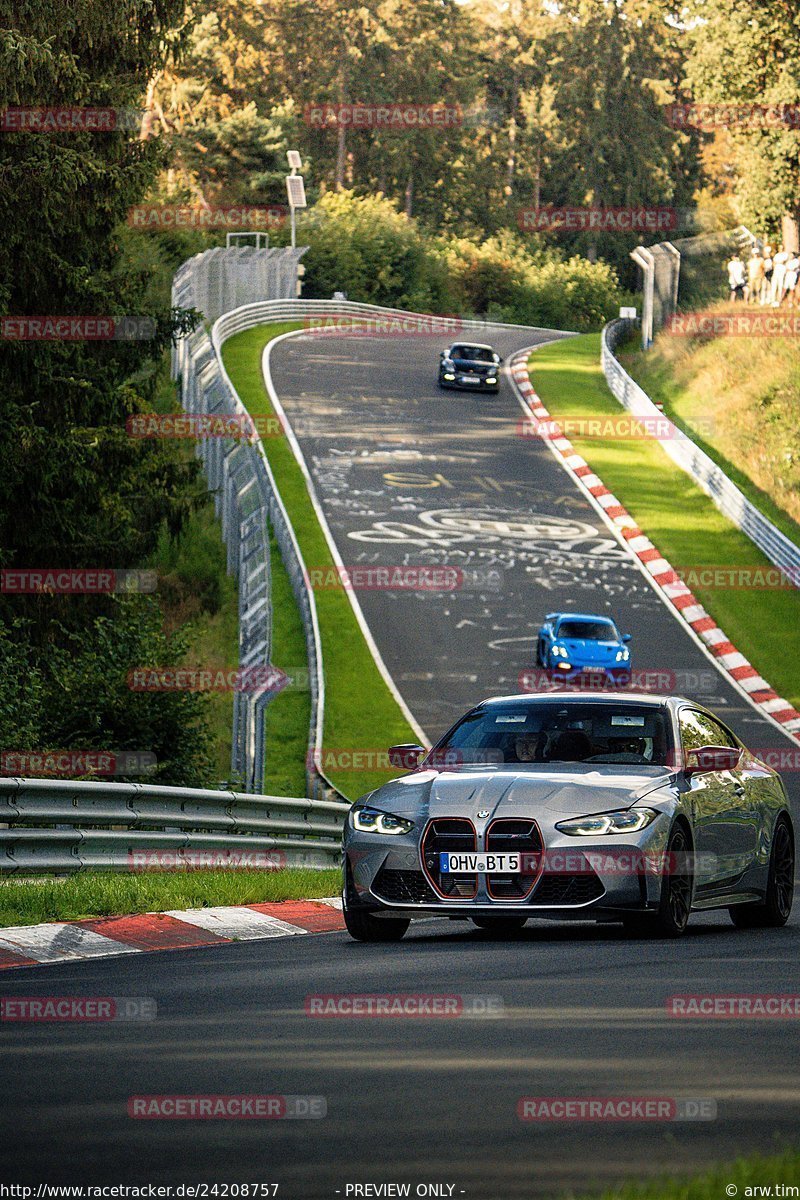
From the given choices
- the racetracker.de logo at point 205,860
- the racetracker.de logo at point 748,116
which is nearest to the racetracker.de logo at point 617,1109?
the racetracker.de logo at point 205,860

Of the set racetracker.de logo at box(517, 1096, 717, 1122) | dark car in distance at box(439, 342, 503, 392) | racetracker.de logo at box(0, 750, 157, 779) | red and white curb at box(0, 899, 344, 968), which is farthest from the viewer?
dark car in distance at box(439, 342, 503, 392)

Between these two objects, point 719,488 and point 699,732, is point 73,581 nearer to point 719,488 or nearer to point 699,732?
point 699,732

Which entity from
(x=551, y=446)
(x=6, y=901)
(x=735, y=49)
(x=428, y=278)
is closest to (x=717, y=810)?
(x=6, y=901)

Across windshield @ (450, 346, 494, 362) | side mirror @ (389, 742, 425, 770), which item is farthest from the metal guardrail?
side mirror @ (389, 742, 425, 770)

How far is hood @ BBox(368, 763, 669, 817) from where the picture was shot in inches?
427

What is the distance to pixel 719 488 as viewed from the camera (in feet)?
147

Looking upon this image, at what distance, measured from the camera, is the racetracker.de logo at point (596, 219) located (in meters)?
124

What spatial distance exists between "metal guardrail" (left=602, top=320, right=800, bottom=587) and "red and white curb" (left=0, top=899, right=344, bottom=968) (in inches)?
1091

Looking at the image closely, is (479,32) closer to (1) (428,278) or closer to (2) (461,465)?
(1) (428,278)

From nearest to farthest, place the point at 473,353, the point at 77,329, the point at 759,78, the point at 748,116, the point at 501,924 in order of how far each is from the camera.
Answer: the point at 501,924
the point at 77,329
the point at 473,353
the point at 759,78
the point at 748,116

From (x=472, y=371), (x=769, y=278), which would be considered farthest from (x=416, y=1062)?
(x=769, y=278)

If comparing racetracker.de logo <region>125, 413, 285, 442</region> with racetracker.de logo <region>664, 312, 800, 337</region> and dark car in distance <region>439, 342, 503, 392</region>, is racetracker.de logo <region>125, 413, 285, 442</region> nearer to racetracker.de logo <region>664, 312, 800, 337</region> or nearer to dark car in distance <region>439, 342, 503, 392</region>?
dark car in distance <region>439, 342, 503, 392</region>

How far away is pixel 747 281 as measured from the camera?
215 feet

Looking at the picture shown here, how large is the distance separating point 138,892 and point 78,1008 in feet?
13.8
